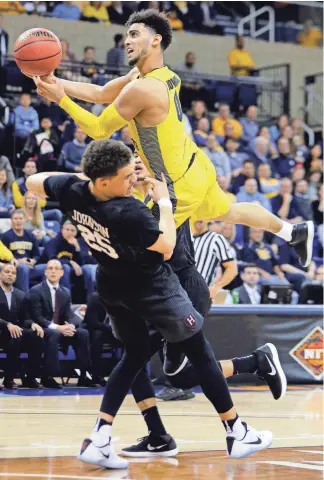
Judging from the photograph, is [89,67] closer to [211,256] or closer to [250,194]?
[250,194]

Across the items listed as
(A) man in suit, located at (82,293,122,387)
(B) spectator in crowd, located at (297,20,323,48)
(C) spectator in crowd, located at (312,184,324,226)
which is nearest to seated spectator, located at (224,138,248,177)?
(C) spectator in crowd, located at (312,184,324,226)

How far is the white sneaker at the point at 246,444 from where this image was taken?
18.6 feet

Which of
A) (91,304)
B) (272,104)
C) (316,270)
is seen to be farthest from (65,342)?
(272,104)

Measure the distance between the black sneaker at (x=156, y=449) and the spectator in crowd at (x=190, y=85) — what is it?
44.8 feet

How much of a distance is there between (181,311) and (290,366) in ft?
22.2

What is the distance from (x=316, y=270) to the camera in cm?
1520

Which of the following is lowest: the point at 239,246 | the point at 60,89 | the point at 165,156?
the point at 239,246

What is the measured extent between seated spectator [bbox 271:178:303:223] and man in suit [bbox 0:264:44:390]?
6.43 meters

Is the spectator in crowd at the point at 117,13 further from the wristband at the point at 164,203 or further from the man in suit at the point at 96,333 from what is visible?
the wristband at the point at 164,203

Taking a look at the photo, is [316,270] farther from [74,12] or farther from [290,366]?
[74,12]

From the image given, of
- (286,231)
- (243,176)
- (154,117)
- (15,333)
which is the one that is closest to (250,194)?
(243,176)

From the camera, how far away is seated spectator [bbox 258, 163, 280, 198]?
1712cm

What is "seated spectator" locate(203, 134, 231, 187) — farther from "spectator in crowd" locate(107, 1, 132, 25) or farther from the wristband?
the wristband

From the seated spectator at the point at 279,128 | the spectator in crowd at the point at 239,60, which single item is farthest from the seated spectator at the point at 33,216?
the spectator in crowd at the point at 239,60
